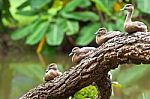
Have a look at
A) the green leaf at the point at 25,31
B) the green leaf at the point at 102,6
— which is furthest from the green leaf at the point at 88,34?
the green leaf at the point at 25,31

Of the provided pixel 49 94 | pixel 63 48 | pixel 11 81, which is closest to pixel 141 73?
pixel 11 81

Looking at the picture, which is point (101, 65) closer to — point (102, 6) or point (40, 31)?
point (102, 6)

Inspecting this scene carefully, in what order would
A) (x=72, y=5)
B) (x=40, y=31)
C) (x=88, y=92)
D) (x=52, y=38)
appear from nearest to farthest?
1. (x=88, y=92)
2. (x=72, y=5)
3. (x=40, y=31)
4. (x=52, y=38)

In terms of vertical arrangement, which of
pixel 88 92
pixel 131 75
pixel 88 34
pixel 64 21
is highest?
pixel 64 21

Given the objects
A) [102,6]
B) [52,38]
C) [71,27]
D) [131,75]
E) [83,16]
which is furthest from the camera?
[83,16]

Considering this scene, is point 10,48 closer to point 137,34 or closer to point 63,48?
point 63,48

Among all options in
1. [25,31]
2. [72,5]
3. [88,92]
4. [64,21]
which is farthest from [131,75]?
[88,92]

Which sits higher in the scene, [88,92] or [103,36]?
[103,36]
